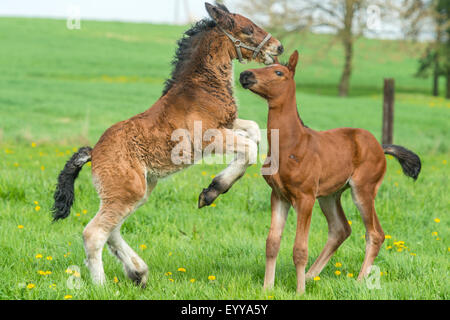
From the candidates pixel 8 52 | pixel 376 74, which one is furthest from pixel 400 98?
pixel 8 52

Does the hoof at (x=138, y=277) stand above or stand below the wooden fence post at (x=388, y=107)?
below

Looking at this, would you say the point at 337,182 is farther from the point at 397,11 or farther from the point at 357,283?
the point at 397,11

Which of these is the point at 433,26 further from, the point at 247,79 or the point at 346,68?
the point at 247,79

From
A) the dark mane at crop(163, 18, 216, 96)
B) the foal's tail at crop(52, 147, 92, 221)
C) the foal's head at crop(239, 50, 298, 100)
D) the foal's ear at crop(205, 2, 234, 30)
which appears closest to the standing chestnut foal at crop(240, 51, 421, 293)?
the foal's head at crop(239, 50, 298, 100)

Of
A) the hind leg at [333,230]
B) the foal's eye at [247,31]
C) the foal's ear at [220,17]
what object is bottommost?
the hind leg at [333,230]

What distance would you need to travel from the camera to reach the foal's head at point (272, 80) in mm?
4137

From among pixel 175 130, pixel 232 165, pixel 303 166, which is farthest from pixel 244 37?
pixel 303 166

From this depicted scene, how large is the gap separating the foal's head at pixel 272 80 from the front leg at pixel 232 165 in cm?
56

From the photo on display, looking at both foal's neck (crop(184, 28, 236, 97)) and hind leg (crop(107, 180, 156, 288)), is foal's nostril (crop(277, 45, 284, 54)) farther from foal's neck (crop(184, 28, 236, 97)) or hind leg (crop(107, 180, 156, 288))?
hind leg (crop(107, 180, 156, 288))

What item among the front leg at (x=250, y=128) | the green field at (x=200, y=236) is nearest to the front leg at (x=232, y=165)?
the front leg at (x=250, y=128)

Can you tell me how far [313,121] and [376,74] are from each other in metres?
29.2

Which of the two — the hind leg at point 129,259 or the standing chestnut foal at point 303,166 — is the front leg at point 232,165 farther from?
the hind leg at point 129,259

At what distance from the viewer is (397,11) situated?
34.8 m

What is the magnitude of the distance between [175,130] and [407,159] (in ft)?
7.49
